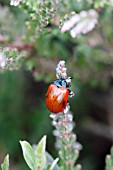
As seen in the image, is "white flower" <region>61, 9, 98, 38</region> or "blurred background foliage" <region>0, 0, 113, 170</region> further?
"blurred background foliage" <region>0, 0, 113, 170</region>

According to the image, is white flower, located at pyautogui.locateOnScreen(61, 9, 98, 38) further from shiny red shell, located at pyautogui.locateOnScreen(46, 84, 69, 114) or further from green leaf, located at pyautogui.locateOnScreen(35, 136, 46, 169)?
green leaf, located at pyautogui.locateOnScreen(35, 136, 46, 169)

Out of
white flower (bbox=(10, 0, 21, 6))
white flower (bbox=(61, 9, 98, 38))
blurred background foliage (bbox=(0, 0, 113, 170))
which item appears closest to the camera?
white flower (bbox=(10, 0, 21, 6))

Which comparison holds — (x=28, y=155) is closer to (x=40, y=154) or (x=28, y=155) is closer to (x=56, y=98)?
(x=40, y=154)

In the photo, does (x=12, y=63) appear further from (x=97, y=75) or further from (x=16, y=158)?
(x=16, y=158)

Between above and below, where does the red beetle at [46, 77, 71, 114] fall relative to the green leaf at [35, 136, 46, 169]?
above

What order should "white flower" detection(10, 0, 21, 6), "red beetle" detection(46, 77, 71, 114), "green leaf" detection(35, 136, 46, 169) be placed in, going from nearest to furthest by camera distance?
"green leaf" detection(35, 136, 46, 169)
"white flower" detection(10, 0, 21, 6)
"red beetle" detection(46, 77, 71, 114)

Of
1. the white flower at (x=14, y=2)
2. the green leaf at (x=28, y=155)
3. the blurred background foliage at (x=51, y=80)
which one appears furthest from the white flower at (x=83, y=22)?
the green leaf at (x=28, y=155)

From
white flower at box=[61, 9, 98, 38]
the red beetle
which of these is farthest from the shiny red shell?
white flower at box=[61, 9, 98, 38]

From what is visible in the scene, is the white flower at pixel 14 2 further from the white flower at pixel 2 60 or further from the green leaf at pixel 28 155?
the green leaf at pixel 28 155

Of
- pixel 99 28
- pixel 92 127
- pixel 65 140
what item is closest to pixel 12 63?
pixel 65 140
